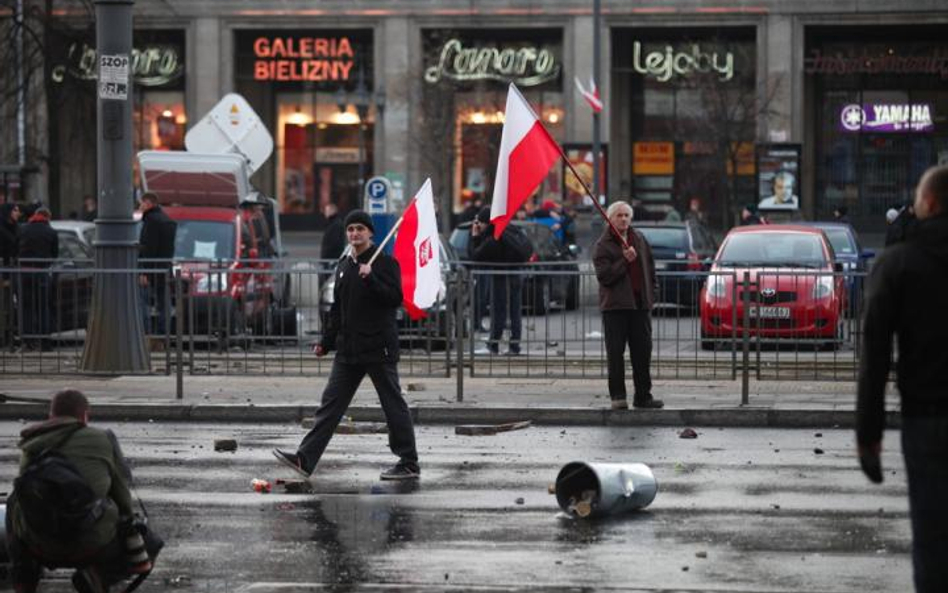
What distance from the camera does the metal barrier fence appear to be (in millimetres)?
16844

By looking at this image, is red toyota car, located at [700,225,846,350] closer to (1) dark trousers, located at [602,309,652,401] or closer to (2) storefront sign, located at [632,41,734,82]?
(1) dark trousers, located at [602,309,652,401]

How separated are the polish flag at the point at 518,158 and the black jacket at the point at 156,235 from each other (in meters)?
9.17

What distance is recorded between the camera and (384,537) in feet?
31.9

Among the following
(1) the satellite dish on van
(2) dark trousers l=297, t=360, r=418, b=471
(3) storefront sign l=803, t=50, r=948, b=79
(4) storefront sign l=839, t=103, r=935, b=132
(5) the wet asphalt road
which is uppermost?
(3) storefront sign l=803, t=50, r=948, b=79

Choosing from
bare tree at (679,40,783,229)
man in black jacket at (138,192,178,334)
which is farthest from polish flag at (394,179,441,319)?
bare tree at (679,40,783,229)

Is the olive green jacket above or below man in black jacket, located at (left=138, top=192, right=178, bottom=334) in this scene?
below

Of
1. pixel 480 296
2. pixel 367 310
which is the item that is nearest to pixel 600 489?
pixel 367 310

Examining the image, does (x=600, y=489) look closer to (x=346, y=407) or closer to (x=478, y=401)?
(x=346, y=407)

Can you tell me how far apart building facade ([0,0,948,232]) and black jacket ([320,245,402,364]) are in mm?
39488

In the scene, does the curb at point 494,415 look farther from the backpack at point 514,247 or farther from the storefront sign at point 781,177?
the storefront sign at point 781,177

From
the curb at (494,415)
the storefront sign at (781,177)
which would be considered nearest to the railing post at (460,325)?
the curb at (494,415)

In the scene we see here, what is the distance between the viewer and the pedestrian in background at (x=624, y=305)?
603 inches

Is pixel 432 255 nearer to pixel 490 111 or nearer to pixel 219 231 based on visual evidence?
pixel 219 231

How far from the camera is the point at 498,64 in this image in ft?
186
